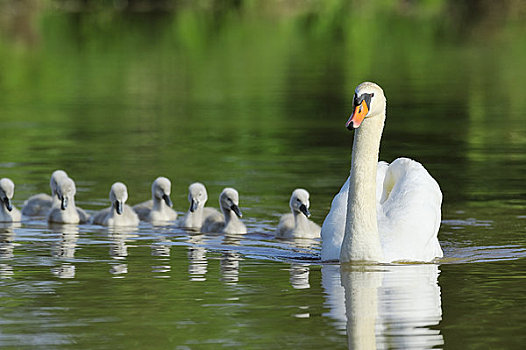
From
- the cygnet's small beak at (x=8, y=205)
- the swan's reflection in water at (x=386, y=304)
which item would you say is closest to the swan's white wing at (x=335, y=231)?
the swan's reflection in water at (x=386, y=304)

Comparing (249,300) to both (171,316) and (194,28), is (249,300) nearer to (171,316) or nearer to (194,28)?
(171,316)

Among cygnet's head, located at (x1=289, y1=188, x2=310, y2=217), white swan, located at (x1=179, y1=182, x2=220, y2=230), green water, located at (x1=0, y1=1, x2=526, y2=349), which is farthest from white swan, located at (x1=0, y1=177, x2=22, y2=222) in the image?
A: cygnet's head, located at (x1=289, y1=188, x2=310, y2=217)

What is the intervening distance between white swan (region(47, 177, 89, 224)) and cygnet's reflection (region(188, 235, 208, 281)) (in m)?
1.63

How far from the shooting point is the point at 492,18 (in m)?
64.3

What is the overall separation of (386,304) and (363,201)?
5.18 ft

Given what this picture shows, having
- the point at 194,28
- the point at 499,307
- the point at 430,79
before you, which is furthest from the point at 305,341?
the point at 194,28

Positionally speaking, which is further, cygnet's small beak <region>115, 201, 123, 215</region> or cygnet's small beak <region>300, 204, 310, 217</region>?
cygnet's small beak <region>115, 201, 123, 215</region>

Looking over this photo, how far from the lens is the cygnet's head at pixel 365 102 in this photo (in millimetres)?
11320

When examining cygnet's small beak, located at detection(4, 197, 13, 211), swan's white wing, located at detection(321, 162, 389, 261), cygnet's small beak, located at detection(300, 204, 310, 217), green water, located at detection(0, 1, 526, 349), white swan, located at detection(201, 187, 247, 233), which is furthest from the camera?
cygnet's small beak, located at detection(4, 197, 13, 211)

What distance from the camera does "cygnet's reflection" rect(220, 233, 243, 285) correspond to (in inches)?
451

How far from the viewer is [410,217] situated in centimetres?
1201

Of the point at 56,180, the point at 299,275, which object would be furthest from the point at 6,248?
the point at 299,275

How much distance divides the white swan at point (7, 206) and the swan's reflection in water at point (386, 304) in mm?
4891

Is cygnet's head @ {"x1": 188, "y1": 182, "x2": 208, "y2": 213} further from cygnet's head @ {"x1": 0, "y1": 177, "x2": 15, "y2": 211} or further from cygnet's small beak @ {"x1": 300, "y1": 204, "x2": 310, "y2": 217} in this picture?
cygnet's head @ {"x1": 0, "y1": 177, "x2": 15, "y2": 211}
